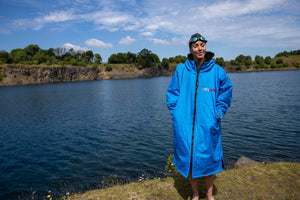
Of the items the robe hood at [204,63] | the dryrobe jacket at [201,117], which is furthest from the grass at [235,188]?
the robe hood at [204,63]

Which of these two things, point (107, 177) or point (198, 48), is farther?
point (107, 177)

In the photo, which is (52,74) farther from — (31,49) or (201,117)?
(201,117)

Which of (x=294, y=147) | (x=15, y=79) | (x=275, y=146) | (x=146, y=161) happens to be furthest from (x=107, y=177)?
(x=15, y=79)

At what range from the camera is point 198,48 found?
3594 millimetres

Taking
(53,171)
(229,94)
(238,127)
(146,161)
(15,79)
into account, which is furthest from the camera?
(15,79)

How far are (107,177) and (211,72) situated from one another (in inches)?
290

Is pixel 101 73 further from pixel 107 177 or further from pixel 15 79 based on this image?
pixel 107 177

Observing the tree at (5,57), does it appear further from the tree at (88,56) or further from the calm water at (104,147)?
the calm water at (104,147)

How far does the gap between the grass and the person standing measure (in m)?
1.11

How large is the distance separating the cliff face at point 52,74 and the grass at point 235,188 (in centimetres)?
12301

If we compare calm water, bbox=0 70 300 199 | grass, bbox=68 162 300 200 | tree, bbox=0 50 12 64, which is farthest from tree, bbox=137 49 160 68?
grass, bbox=68 162 300 200

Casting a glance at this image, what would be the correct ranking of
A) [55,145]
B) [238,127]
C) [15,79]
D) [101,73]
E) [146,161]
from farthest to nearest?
[101,73]
[15,79]
[238,127]
[55,145]
[146,161]

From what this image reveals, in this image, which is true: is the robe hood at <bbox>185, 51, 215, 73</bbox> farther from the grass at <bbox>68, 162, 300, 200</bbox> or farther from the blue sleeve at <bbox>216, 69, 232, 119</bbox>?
the grass at <bbox>68, 162, 300, 200</bbox>

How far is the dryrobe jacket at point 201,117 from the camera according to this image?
3.41 meters
